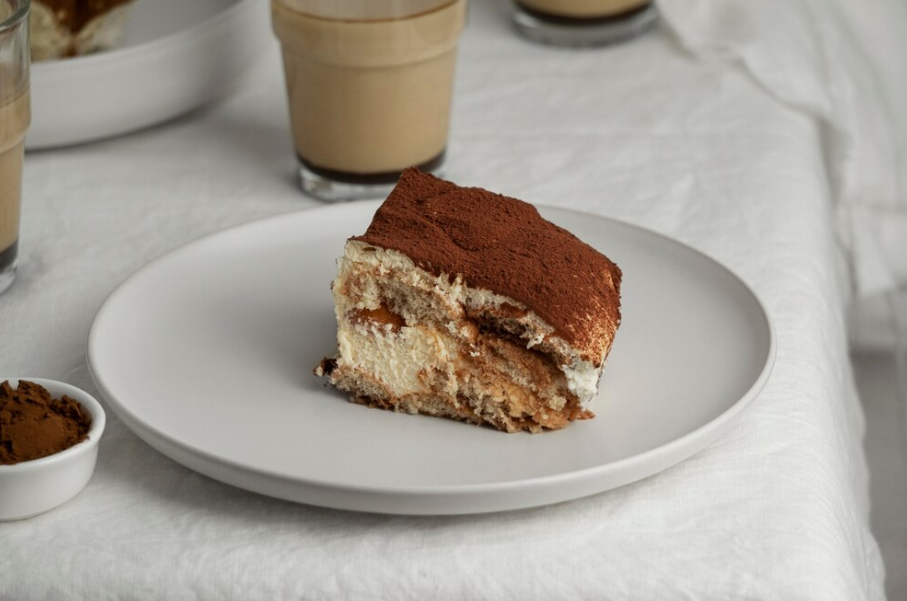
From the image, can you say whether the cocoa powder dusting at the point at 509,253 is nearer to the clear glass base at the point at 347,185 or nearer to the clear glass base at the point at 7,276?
the clear glass base at the point at 347,185

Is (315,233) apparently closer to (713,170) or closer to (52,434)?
(52,434)

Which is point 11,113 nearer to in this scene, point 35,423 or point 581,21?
point 35,423

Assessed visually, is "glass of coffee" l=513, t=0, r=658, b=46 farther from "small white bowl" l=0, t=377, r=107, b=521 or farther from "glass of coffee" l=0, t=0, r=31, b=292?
"small white bowl" l=0, t=377, r=107, b=521

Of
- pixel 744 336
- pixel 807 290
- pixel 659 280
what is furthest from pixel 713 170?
pixel 744 336

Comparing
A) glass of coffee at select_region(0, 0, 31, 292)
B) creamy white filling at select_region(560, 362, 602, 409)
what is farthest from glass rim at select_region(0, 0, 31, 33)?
creamy white filling at select_region(560, 362, 602, 409)

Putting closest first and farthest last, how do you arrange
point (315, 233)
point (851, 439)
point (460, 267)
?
point (460, 267) < point (315, 233) < point (851, 439)

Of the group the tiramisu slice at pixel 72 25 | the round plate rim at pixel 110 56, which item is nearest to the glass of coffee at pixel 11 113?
the round plate rim at pixel 110 56
